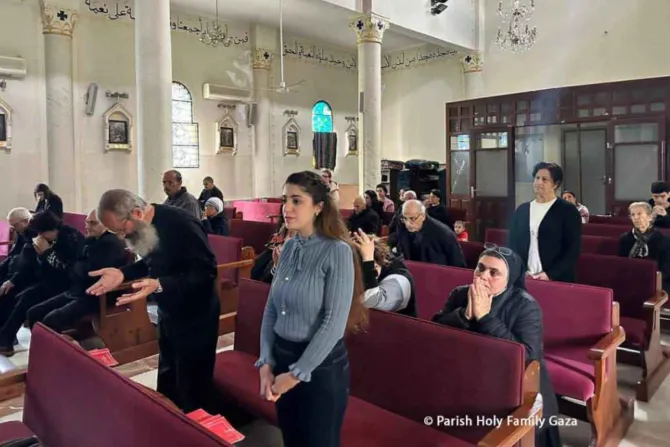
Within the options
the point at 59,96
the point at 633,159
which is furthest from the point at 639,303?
the point at 59,96

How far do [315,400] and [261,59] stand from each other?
12812 mm

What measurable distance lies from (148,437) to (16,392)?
3000 mm

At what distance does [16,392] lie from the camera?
13.3ft

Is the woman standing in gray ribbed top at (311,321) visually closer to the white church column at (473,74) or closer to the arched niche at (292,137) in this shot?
the arched niche at (292,137)

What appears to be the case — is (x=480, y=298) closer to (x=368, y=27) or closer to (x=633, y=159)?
(x=633, y=159)

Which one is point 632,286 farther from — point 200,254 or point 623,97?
point 623,97

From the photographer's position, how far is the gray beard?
2.83m

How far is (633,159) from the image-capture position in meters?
9.52

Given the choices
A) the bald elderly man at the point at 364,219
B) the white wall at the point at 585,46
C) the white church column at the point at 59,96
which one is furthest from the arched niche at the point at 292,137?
the bald elderly man at the point at 364,219

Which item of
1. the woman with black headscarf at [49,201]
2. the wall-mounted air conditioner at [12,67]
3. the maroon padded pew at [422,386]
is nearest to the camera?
the maroon padded pew at [422,386]

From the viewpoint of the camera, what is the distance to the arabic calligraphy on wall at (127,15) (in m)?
11.0

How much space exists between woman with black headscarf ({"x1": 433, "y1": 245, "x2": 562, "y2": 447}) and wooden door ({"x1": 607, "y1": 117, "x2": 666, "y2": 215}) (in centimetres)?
793

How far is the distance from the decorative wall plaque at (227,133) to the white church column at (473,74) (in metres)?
6.04

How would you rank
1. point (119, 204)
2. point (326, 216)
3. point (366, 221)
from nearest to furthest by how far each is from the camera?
1. point (326, 216)
2. point (119, 204)
3. point (366, 221)
